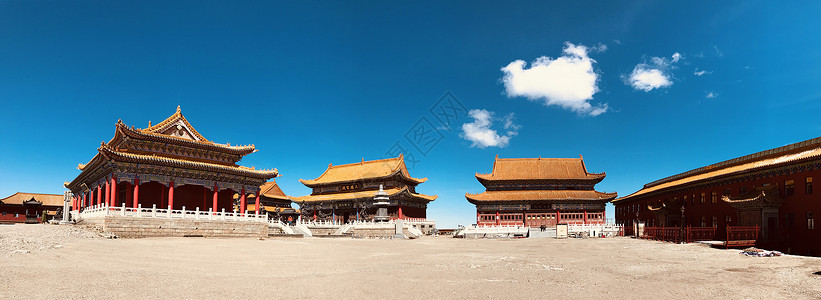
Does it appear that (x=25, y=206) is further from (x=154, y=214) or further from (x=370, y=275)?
(x=370, y=275)

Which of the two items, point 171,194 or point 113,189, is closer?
point 113,189

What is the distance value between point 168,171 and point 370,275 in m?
29.2

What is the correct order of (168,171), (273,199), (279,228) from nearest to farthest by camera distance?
(168,171)
(279,228)
(273,199)

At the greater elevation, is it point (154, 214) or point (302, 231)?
point (154, 214)

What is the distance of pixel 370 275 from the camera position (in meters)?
15.6

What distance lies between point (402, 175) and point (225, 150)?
84.2 feet

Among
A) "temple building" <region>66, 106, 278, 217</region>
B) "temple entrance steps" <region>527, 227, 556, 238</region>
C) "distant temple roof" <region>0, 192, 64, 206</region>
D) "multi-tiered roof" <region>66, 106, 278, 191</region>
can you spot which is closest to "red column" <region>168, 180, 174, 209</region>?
"temple building" <region>66, 106, 278, 217</region>

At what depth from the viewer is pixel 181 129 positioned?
4175 cm

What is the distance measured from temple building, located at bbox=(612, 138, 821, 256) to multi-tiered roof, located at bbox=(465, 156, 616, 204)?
2254 centimetres

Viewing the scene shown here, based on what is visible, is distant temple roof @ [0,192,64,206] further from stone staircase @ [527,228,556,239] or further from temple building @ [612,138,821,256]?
temple building @ [612,138,821,256]

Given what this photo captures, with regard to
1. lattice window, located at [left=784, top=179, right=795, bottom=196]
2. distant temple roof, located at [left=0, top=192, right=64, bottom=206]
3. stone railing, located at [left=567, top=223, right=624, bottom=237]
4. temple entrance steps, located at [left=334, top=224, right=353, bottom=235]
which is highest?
lattice window, located at [left=784, top=179, right=795, bottom=196]

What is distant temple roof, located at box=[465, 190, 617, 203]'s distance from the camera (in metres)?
58.9

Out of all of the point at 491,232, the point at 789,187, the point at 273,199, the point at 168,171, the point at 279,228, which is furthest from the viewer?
the point at 273,199

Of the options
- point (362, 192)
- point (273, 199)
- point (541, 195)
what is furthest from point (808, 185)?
point (273, 199)
